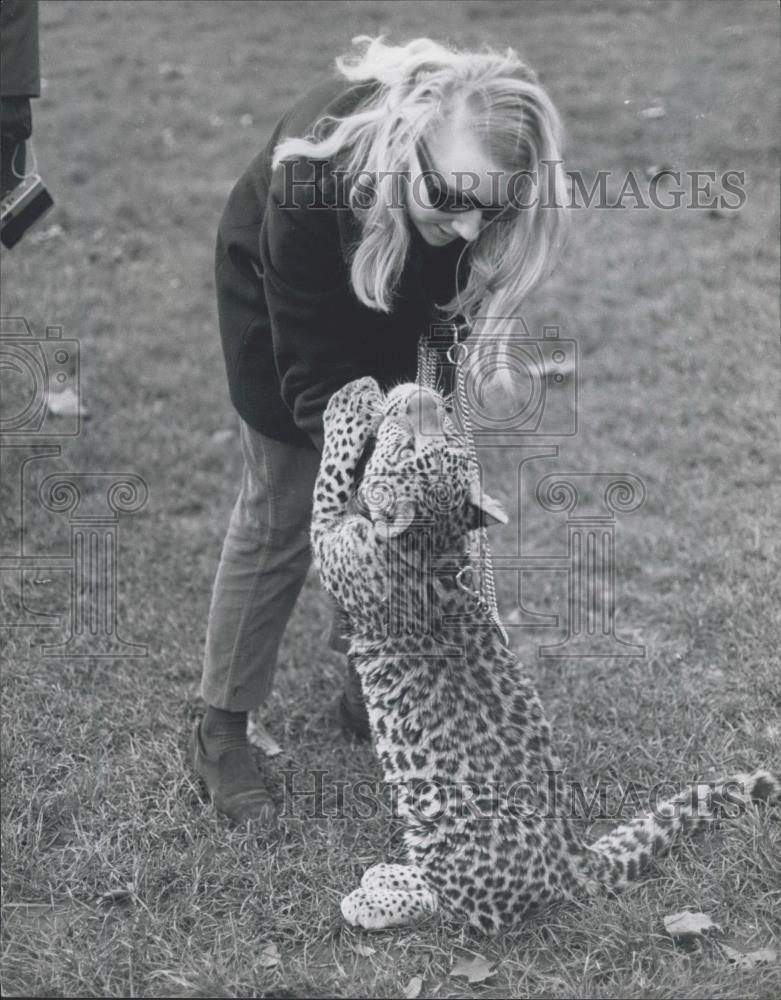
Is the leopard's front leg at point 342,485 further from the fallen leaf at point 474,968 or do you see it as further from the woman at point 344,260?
the fallen leaf at point 474,968

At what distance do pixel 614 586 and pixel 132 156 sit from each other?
5466 millimetres

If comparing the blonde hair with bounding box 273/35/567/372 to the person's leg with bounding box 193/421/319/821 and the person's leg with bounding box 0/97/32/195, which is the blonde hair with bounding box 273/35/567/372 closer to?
the person's leg with bounding box 193/421/319/821

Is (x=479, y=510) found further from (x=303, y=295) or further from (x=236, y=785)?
(x=236, y=785)

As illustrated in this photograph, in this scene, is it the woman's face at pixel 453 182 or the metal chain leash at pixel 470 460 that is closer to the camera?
the woman's face at pixel 453 182

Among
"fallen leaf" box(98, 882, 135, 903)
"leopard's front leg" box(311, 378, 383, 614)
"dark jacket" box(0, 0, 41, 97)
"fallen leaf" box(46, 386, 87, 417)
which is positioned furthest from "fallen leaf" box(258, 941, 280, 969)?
"fallen leaf" box(46, 386, 87, 417)

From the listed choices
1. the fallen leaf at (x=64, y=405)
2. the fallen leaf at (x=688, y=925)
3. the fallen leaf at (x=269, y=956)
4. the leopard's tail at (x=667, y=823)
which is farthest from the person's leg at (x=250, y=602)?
the fallen leaf at (x=64, y=405)

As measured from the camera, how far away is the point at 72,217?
7.82m

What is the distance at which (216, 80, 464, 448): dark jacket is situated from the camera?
9.80 feet

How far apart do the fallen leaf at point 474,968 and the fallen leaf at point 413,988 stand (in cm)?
10

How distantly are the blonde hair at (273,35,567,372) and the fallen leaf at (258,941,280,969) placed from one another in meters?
1.79

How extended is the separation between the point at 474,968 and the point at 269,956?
1.83 ft

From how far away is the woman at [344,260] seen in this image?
2859 mm

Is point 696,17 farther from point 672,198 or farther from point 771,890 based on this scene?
point 771,890

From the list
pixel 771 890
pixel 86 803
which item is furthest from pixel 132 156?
pixel 771 890
